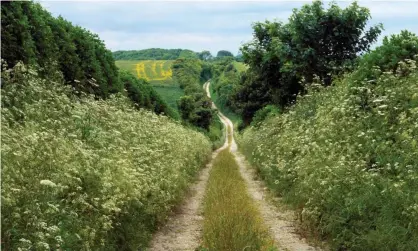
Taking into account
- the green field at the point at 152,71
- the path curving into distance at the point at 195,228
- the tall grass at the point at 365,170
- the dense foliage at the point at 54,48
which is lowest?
the path curving into distance at the point at 195,228

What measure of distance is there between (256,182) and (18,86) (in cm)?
1134

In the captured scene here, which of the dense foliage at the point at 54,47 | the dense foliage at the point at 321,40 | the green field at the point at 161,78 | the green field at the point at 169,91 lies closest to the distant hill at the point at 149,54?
the green field at the point at 161,78

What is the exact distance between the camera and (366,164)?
8.80 metres

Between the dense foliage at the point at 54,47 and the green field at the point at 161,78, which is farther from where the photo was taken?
the green field at the point at 161,78

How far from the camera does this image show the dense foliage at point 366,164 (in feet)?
22.9

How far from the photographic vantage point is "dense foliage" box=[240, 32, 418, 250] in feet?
22.9

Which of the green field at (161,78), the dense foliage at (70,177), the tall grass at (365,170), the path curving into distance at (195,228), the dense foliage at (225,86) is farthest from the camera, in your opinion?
the dense foliage at (225,86)

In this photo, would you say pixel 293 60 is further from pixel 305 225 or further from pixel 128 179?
pixel 128 179

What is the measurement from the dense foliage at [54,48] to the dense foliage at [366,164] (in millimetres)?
5439

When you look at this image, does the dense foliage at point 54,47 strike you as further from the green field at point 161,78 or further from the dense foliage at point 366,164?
the green field at point 161,78

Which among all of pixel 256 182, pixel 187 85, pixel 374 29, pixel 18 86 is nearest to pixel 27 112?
pixel 18 86

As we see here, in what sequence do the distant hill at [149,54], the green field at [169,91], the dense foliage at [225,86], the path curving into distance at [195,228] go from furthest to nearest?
the distant hill at [149,54] → the dense foliage at [225,86] → the green field at [169,91] → the path curving into distance at [195,228]

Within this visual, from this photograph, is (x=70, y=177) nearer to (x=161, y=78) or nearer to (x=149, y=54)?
(x=161, y=78)

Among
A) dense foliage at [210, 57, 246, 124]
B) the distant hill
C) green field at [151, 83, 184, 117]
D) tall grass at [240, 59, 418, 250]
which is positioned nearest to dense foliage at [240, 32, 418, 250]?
tall grass at [240, 59, 418, 250]
